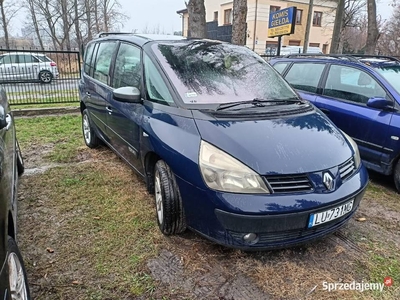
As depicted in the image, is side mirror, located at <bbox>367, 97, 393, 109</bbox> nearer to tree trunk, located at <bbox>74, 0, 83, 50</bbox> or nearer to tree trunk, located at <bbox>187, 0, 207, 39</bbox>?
tree trunk, located at <bbox>187, 0, 207, 39</bbox>

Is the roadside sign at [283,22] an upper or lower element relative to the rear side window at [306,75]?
upper

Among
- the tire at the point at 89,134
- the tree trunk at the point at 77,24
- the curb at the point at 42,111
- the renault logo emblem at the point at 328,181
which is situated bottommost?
the curb at the point at 42,111

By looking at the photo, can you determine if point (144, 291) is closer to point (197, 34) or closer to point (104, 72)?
point (104, 72)

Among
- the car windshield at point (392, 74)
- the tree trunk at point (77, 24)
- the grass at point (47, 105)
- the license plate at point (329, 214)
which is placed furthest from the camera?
the tree trunk at point (77, 24)

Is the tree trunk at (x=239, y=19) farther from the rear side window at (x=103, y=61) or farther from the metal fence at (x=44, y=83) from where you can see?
the metal fence at (x=44, y=83)

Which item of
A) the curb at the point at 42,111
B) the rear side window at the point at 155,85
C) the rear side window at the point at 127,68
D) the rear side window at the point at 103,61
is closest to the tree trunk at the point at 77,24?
the curb at the point at 42,111

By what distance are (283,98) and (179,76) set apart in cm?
104

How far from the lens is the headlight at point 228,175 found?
217 centimetres

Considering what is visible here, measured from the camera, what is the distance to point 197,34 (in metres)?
8.55

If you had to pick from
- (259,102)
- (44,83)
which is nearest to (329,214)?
(259,102)

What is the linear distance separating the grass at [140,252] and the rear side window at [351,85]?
1.28 metres

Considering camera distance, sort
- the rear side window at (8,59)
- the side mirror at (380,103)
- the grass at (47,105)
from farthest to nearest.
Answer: the rear side window at (8,59) < the grass at (47,105) < the side mirror at (380,103)

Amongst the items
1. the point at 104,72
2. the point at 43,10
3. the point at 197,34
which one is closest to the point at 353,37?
the point at 43,10

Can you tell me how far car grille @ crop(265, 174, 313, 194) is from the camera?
86.0 inches
